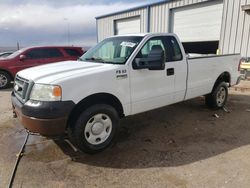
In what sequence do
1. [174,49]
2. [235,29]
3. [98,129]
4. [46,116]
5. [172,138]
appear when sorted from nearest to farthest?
[46,116] → [98,129] → [172,138] → [174,49] → [235,29]

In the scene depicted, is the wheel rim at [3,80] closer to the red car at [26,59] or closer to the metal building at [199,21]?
the red car at [26,59]

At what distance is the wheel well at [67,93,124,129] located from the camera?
3529mm

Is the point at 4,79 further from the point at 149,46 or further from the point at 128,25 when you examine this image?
the point at 128,25

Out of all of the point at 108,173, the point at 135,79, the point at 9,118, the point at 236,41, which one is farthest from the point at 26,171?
the point at 236,41

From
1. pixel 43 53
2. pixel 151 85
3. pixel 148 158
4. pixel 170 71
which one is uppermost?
pixel 43 53

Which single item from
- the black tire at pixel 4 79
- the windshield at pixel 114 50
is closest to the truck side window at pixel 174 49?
the windshield at pixel 114 50

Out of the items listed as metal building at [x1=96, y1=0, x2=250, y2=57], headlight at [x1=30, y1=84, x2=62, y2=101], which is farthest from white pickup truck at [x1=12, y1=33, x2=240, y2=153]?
metal building at [x1=96, y1=0, x2=250, y2=57]

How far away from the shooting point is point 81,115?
3.49 metres

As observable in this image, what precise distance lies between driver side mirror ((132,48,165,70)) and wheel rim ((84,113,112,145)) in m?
1.02

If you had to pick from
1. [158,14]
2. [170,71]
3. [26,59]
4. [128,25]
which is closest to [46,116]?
[170,71]

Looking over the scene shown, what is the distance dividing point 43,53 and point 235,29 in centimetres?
848

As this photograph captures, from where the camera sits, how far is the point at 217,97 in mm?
6094

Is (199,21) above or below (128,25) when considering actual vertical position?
below

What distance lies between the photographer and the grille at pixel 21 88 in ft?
11.5
